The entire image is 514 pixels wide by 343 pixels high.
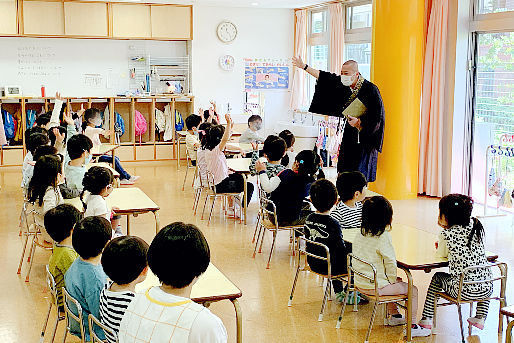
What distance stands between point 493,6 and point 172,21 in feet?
19.5

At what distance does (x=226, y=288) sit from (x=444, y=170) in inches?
230

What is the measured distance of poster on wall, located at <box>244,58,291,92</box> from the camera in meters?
12.6

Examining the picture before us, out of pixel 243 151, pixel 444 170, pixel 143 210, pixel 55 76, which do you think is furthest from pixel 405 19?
pixel 55 76

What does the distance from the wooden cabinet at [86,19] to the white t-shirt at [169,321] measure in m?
9.97

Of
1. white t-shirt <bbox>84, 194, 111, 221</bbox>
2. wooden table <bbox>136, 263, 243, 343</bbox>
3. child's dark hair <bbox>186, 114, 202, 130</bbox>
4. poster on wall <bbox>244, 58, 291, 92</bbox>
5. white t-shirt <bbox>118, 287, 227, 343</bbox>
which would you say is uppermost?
poster on wall <bbox>244, 58, 291, 92</bbox>

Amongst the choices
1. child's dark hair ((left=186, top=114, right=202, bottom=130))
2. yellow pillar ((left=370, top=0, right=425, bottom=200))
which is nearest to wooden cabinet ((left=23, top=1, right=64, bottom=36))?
child's dark hair ((left=186, top=114, right=202, bottom=130))

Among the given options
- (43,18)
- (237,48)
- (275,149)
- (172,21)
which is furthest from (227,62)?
(275,149)

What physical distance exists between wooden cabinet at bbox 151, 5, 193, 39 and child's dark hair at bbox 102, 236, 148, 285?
30.5 ft

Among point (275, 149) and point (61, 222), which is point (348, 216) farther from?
point (61, 222)

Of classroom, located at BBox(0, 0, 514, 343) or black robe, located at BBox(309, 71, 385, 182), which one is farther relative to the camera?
black robe, located at BBox(309, 71, 385, 182)

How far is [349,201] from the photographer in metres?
4.82

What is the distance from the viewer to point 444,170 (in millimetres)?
8602

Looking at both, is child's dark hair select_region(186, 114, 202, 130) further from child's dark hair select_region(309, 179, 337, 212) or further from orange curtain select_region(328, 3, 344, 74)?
child's dark hair select_region(309, 179, 337, 212)

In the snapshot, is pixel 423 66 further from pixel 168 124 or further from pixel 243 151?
pixel 168 124
